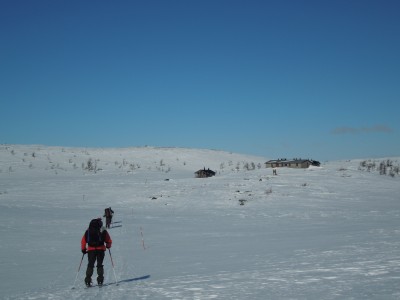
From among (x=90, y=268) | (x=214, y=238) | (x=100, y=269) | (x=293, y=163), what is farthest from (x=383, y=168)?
(x=90, y=268)

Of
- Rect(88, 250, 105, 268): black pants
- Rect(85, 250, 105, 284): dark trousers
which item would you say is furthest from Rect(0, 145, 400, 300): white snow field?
Rect(88, 250, 105, 268): black pants

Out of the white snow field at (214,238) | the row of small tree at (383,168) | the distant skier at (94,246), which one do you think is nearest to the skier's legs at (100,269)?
the distant skier at (94,246)

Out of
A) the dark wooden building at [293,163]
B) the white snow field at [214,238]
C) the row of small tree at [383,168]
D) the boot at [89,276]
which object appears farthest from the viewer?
the dark wooden building at [293,163]

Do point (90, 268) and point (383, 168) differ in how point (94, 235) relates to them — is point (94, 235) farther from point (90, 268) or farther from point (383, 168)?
point (383, 168)

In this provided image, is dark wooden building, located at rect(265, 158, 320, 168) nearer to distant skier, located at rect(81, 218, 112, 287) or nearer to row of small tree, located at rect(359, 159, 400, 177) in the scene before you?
row of small tree, located at rect(359, 159, 400, 177)

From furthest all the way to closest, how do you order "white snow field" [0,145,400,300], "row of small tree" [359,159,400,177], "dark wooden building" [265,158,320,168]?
"dark wooden building" [265,158,320,168]
"row of small tree" [359,159,400,177]
"white snow field" [0,145,400,300]

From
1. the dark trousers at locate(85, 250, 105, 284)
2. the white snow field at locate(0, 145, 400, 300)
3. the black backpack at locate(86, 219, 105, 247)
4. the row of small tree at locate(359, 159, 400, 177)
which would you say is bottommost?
the white snow field at locate(0, 145, 400, 300)

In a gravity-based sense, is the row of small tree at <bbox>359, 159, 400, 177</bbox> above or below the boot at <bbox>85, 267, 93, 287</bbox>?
above

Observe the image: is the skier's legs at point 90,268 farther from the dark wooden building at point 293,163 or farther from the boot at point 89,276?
the dark wooden building at point 293,163

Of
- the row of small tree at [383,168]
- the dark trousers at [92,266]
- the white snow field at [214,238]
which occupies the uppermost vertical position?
the row of small tree at [383,168]

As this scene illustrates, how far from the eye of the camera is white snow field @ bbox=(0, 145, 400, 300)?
9234mm

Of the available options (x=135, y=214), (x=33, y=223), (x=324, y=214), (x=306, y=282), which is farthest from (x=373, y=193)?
(x=306, y=282)

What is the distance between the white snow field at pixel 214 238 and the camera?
9.23 m

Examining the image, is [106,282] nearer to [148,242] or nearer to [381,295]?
[381,295]
